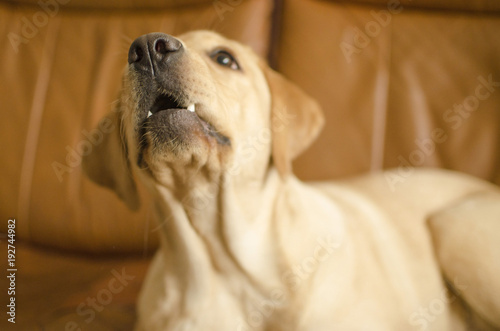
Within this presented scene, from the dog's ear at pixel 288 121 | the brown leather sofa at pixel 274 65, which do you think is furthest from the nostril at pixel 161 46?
the brown leather sofa at pixel 274 65

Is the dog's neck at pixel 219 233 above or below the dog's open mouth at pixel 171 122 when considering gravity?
below

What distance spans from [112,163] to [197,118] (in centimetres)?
33

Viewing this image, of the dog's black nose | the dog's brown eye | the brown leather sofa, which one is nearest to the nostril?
the dog's black nose

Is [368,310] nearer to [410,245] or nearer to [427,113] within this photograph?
[410,245]

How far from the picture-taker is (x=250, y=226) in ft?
3.05

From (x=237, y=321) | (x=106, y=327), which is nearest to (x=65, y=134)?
(x=106, y=327)

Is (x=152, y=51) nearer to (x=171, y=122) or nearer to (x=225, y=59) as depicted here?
(x=171, y=122)

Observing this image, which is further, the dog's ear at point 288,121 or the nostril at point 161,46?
the dog's ear at point 288,121

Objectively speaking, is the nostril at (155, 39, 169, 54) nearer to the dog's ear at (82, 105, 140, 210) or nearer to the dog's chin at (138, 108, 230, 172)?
the dog's chin at (138, 108, 230, 172)

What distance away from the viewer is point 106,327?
1000 mm

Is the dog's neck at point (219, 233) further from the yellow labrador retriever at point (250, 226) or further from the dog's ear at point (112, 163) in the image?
the dog's ear at point (112, 163)

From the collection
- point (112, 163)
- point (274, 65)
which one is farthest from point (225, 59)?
point (274, 65)

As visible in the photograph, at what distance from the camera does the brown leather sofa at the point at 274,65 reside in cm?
136

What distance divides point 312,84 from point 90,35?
97 centimetres
